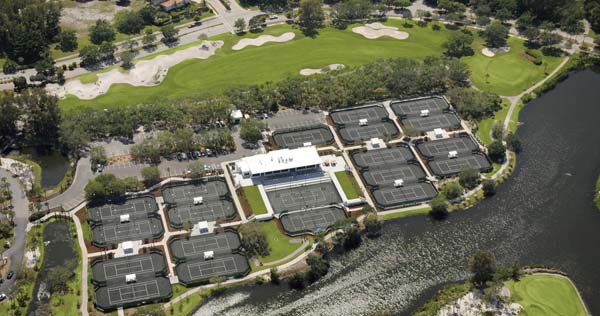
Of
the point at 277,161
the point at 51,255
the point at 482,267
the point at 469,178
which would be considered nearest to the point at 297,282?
the point at 277,161

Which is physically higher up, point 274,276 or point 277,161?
point 277,161

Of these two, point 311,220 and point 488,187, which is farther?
point 488,187

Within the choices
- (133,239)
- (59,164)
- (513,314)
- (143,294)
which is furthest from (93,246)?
(513,314)

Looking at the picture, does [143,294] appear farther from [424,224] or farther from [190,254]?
[424,224]

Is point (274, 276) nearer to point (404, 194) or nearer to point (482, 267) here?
point (404, 194)

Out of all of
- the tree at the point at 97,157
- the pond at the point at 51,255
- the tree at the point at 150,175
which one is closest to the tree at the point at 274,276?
the tree at the point at 150,175

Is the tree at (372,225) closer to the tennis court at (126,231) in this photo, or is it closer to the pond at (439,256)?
the pond at (439,256)
